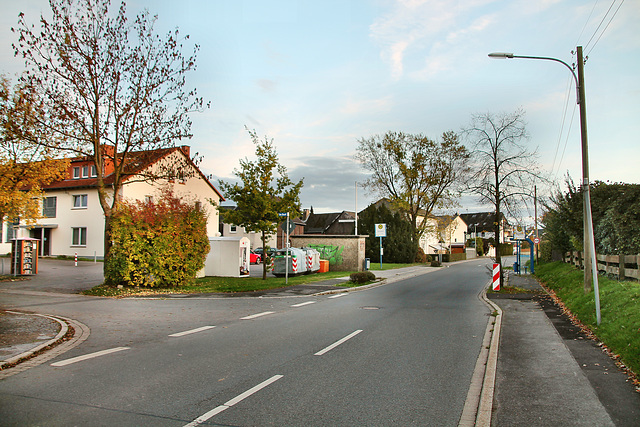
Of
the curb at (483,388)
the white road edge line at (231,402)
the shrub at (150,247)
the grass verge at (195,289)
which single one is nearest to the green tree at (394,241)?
the grass verge at (195,289)

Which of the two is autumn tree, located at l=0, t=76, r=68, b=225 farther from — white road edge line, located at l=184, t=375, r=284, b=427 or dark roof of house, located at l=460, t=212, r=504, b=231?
dark roof of house, located at l=460, t=212, r=504, b=231

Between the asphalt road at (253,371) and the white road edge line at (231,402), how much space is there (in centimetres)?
1

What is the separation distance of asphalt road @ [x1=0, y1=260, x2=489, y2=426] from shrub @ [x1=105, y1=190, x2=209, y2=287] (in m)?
5.04

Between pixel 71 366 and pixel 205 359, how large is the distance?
6.25 feet

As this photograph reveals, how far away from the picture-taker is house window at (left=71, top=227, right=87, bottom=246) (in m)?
39.0

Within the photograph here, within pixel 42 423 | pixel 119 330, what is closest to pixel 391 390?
pixel 42 423

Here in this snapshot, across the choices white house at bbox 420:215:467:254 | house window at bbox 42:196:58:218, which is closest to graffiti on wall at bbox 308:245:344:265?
white house at bbox 420:215:467:254

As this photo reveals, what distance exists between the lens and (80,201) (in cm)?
3969

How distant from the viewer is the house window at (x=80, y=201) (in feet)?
129

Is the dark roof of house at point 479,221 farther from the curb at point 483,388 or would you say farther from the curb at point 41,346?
the curb at point 41,346

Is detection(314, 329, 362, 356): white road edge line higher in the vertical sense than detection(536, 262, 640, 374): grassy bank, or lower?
lower

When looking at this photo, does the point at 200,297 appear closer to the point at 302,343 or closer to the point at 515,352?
the point at 302,343

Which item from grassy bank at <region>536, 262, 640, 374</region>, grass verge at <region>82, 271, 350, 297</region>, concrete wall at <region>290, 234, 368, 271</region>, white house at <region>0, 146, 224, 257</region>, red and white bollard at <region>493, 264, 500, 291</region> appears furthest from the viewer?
white house at <region>0, 146, 224, 257</region>

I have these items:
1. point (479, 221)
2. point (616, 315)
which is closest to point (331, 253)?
point (616, 315)
